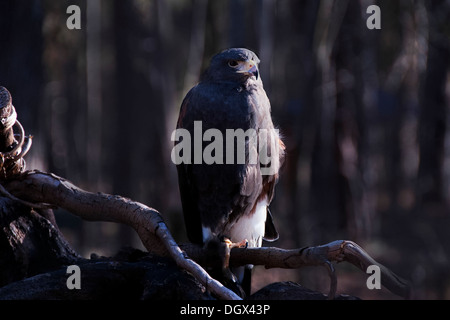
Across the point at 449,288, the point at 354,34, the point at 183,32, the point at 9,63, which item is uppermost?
the point at 183,32

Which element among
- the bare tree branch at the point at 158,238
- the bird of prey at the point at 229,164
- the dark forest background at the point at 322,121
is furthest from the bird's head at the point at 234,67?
the dark forest background at the point at 322,121

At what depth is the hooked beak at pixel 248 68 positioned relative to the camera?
4.37 m

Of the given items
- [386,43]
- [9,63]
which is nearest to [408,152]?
[386,43]

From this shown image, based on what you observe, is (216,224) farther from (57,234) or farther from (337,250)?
(337,250)

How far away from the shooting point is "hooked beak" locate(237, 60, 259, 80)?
437 centimetres

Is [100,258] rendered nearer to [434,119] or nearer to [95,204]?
[95,204]

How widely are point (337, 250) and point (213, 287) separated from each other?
648mm

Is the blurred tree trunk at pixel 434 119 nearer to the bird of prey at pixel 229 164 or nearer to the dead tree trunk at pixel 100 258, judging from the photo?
the bird of prey at pixel 229 164

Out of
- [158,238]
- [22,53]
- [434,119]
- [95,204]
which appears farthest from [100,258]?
[434,119]

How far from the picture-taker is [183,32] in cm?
3716

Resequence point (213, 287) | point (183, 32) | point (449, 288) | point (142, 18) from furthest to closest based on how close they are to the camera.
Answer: point (183, 32), point (142, 18), point (449, 288), point (213, 287)

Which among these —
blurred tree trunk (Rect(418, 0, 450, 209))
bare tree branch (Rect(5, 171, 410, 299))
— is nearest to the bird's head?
bare tree branch (Rect(5, 171, 410, 299))

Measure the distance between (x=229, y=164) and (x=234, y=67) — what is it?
0.75 meters

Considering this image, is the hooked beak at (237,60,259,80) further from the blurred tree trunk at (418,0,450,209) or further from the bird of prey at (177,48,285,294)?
the blurred tree trunk at (418,0,450,209)
